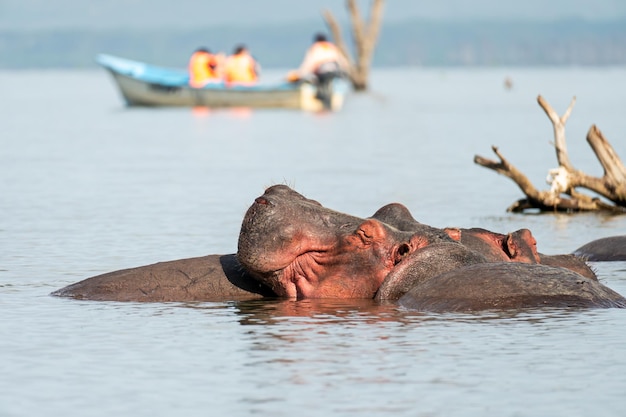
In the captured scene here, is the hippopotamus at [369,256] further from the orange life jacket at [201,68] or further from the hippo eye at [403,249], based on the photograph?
the orange life jacket at [201,68]

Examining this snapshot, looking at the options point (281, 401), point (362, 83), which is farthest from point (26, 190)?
point (362, 83)

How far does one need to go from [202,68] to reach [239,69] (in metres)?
1.79

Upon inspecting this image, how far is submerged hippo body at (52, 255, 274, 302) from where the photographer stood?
1133 centimetres

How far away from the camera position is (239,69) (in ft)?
171

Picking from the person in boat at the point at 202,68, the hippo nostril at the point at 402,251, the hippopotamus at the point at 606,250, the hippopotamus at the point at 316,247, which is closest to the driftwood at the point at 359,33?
the person in boat at the point at 202,68

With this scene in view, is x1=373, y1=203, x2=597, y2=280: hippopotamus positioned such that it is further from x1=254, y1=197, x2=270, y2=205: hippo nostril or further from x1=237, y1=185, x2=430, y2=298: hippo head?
x1=254, y1=197, x2=270, y2=205: hippo nostril

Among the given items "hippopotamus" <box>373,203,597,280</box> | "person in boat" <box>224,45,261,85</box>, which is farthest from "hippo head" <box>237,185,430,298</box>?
"person in boat" <box>224,45,261,85</box>

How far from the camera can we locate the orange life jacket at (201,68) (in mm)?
52719

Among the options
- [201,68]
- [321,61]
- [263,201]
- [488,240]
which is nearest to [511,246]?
[488,240]

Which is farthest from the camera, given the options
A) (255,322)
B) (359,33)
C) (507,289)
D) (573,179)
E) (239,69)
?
(359,33)

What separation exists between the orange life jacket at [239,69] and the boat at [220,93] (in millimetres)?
415

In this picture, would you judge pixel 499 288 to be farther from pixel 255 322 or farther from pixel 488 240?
pixel 255 322

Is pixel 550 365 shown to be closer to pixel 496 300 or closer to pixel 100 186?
pixel 496 300

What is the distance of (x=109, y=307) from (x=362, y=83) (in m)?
62.1
